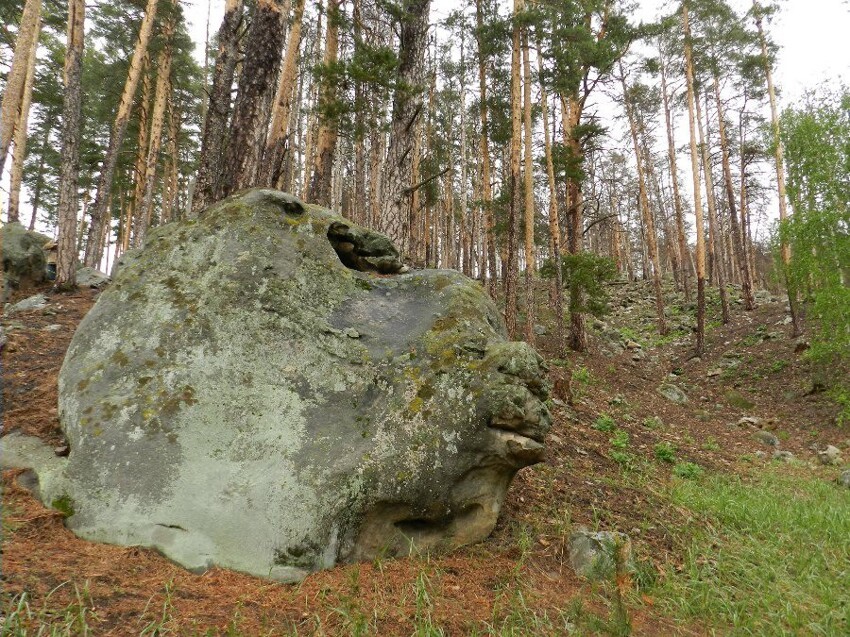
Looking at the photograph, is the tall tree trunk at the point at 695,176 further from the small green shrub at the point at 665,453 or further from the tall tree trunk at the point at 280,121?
the tall tree trunk at the point at 280,121

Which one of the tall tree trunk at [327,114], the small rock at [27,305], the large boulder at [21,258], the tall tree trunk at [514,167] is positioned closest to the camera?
the small rock at [27,305]

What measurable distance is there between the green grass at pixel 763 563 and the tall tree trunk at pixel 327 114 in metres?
9.39

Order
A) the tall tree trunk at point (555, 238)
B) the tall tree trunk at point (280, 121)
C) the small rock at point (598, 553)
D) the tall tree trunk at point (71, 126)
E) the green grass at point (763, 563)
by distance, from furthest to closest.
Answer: the tall tree trunk at point (555, 238)
the tall tree trunk at point (71, 126)
the tall tree trunk at point (280, 121)
the small rock at point (598, 553)
the green grass at point (763, 563)

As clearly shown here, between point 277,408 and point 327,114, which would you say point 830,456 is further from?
point 327,114

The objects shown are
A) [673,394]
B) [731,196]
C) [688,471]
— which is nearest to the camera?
[688,471]

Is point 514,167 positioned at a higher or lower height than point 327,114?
lower

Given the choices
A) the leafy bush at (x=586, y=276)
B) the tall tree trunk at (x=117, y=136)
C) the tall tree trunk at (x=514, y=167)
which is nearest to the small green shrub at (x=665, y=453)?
the tall tree trunk at (x=514, y=167)

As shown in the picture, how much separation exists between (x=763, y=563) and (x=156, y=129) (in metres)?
18.2

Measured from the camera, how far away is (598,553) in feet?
12.1

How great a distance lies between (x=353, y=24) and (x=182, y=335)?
333 inches

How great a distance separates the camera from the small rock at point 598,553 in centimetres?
361

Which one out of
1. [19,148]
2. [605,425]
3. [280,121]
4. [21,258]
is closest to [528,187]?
[605,425]

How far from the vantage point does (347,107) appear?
932 centimetres

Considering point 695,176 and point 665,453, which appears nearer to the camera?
point 665,453
